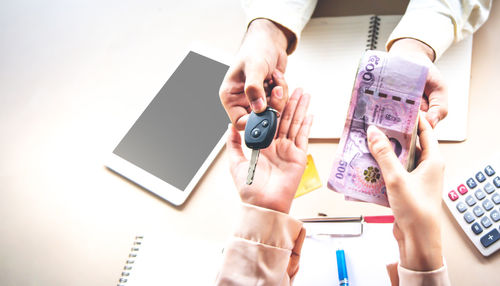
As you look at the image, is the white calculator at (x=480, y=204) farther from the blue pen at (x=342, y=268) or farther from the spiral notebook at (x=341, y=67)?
the blue pen at (x=342, y=268)

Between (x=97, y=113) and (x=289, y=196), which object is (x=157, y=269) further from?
(x=97, y=113)

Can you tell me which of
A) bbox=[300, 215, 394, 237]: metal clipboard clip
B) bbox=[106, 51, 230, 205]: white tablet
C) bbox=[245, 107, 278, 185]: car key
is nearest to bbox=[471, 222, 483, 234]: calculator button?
bbox=[300, 215, 394, 237]: metal clipboard clip

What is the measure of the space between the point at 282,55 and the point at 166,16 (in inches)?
14.8

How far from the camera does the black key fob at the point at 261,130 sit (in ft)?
1.72

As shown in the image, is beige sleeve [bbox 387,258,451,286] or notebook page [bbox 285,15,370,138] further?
notebook page [bbox 285,15,370,138]

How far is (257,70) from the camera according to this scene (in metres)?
0.60

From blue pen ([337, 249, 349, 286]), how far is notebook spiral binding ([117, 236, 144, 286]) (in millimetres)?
377

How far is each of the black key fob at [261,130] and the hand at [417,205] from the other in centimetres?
16

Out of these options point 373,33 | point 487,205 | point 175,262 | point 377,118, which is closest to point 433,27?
point 373,33

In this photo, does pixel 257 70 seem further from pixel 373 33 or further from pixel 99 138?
pixel 99 138

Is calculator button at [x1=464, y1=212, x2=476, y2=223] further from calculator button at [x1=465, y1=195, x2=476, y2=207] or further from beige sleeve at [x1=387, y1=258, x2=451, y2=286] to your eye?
beige sleeve at [x1=387, y1=258, x2=451, y2=286]

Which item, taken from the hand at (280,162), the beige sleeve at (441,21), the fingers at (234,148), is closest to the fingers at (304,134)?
the hand at (280,162)

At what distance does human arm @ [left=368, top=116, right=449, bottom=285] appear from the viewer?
455mm

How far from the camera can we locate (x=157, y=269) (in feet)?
2.10
